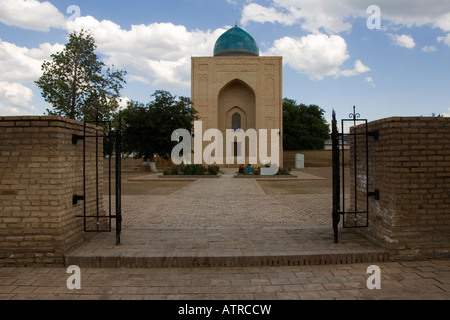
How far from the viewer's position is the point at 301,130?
39312mm

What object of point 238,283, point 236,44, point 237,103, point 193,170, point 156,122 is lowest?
point 238,283

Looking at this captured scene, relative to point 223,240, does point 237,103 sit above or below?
above

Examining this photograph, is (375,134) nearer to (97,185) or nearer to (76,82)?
(97,185)

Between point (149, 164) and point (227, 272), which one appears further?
point (149, 164)

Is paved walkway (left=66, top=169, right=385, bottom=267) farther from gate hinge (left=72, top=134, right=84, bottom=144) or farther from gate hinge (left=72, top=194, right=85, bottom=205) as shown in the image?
gate hinge (left=72, top=134, right=84, bottom=144)

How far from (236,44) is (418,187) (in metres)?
31.5

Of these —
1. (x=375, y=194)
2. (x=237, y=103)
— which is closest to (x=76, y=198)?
(x=375, y=194)

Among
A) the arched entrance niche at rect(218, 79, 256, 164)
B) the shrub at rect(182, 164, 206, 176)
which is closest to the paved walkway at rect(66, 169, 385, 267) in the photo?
the shrub at rect(182, 164, 206, 176)

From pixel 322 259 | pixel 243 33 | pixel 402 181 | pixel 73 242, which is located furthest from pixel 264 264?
pixel 243 33

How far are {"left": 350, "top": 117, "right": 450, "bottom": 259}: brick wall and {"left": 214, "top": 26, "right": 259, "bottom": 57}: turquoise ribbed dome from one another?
101ft

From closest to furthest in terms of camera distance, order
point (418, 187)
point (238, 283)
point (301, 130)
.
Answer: point (238, 283) < point (418, 187) < point (301, 130)

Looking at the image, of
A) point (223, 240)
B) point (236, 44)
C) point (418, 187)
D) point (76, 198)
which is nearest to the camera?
point (418, 187)

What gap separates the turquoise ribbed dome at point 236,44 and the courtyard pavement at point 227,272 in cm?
2972

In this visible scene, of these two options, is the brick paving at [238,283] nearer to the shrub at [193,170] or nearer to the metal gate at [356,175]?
the metal gate at [356,175]
